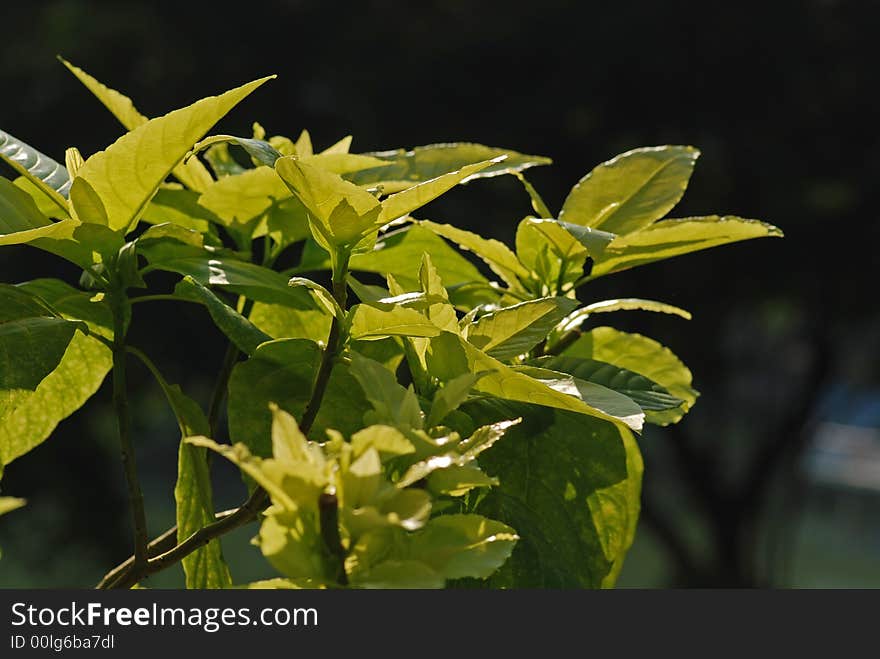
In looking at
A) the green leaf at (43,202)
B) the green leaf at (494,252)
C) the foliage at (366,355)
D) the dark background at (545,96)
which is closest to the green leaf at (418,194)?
the foliage at (366,355)

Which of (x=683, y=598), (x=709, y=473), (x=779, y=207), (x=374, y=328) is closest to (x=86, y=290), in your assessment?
(x=374, y=328)

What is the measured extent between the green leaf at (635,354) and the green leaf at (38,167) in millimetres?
310

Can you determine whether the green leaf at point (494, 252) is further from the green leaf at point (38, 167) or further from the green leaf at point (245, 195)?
the green leaf at point (38, 167)

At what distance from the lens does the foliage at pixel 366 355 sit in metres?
0.37

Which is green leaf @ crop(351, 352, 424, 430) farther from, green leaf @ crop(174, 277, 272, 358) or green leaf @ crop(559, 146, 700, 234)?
green leaf @ crop(559, 146, 700, 234)

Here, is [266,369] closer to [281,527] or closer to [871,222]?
[281,527]

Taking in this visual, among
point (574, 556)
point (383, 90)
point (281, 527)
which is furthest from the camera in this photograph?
point (383, 90)

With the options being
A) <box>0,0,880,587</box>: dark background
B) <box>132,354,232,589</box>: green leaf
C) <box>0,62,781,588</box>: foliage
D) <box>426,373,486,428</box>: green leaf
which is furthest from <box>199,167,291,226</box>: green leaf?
<box>0,0,880,587</box>: dark background

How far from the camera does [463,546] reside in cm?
37

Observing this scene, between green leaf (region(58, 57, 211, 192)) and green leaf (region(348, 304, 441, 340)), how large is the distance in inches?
7.2

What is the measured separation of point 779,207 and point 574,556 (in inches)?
170

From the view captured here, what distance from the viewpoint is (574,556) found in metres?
0.56

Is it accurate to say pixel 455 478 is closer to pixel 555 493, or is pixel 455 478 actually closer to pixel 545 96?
pixel 555 493

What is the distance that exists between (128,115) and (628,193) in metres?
0.31
